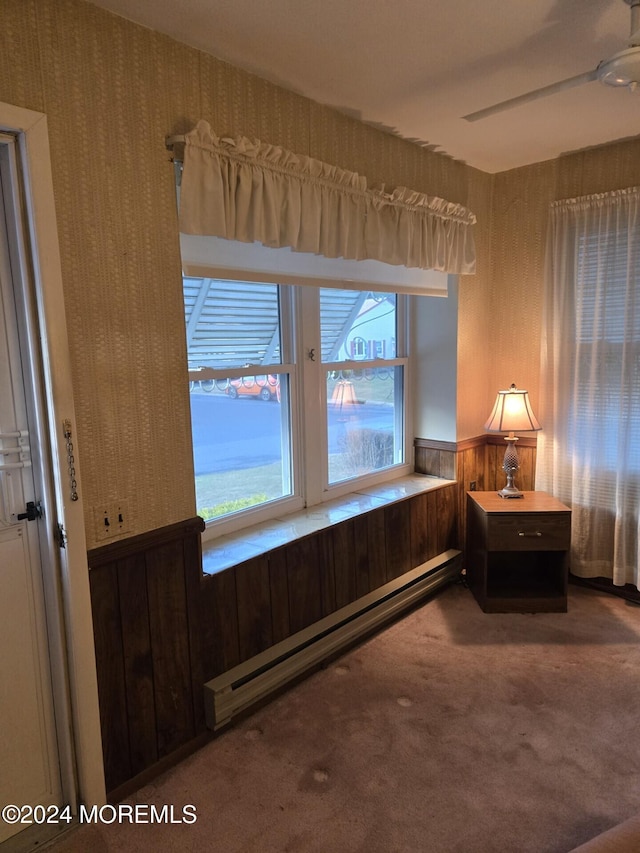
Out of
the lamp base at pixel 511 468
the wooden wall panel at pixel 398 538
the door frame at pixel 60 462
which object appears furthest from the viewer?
the lamp base at pixel 511 468

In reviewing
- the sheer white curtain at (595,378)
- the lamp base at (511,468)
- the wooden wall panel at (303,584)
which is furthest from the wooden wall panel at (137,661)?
the sheer white curtain at (595,378)

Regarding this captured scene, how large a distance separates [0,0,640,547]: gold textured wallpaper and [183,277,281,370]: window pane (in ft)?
1.20

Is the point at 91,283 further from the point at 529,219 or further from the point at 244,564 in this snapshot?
the point at 529,219

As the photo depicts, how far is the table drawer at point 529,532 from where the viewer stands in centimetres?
297

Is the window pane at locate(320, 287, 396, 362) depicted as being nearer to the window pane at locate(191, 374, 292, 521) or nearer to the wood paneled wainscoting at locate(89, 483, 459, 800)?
the window pane at locate(191, 374, 292, 521)

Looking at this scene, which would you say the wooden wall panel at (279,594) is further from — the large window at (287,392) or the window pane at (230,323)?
the window pane at (230,323)

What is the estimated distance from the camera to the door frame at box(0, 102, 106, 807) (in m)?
1.54

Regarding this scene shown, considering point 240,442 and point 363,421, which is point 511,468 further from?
point 240,442

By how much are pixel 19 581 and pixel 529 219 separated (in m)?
3.10

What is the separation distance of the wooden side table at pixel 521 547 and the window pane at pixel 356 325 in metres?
1.03

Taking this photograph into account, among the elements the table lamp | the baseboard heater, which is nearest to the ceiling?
the table lamp

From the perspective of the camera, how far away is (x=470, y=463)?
11.5ft

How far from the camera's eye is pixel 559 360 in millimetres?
3213

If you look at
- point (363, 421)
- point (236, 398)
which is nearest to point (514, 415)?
point (363, 421)
